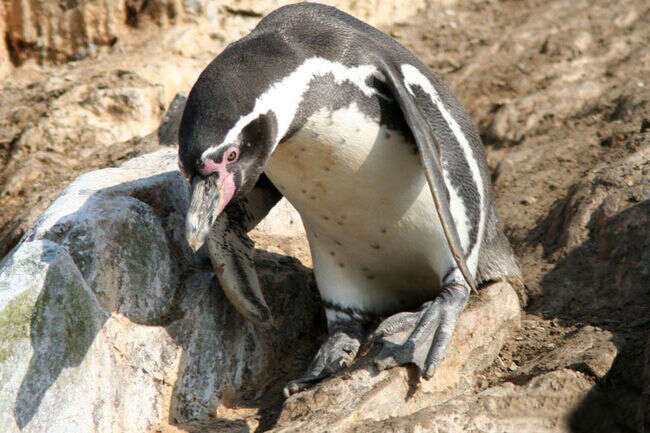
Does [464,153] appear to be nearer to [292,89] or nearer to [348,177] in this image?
[348,177]

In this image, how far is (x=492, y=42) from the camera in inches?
208

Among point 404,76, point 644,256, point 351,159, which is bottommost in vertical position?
point 644,256

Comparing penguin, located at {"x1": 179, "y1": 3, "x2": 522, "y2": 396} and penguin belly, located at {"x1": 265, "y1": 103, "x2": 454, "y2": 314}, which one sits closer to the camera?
penguin, located at {"x1": 179, "y1": 3, "x2": 522, "y2": 396}

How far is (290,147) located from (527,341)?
3.60 feet

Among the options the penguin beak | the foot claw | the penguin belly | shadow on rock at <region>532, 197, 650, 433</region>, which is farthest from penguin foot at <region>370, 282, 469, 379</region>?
the penguin beak

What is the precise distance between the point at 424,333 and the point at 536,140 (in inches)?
77.2

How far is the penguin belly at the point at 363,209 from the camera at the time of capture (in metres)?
2.72

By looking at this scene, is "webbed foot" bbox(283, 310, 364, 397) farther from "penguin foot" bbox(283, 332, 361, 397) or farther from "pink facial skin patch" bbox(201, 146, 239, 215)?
"pink facial skin patch" bbox(201, 146, 239, 215)

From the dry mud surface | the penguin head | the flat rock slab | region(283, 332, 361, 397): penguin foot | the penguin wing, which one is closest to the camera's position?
the penguin head

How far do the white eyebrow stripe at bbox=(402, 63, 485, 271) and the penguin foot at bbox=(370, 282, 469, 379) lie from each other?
0.50ft

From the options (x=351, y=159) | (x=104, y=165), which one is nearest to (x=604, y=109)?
(x=351, y=159)

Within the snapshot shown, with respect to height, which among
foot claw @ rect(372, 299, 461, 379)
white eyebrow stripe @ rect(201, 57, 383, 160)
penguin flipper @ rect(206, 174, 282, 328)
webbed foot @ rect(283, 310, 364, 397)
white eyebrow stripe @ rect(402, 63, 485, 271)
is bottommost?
webbed foot @ rect(283, 310, 364, 397)

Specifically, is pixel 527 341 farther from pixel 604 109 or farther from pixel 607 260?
pixel 604 109

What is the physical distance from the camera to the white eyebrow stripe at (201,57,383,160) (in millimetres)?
2418
